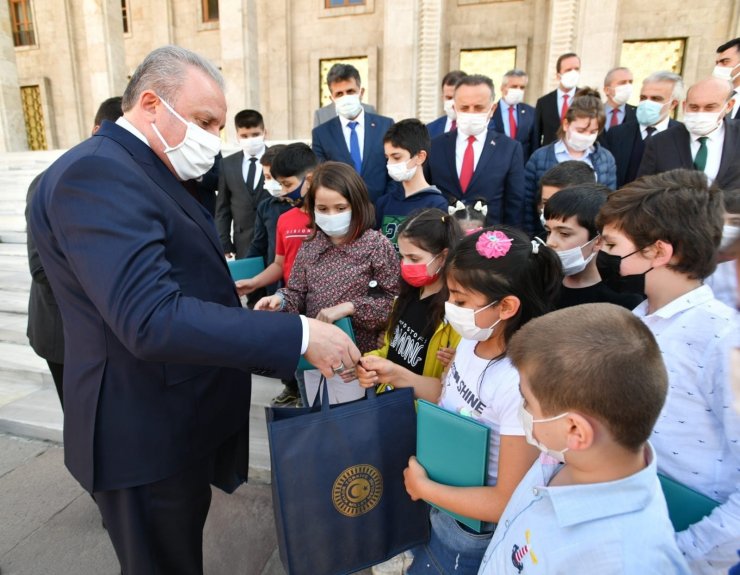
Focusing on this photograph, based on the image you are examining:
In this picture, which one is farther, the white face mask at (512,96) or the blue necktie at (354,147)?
the white face mask at (512,96)

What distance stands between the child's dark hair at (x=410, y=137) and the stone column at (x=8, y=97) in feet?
49.6

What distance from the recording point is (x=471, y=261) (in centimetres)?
153

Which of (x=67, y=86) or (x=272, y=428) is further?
(x=67, y=86)

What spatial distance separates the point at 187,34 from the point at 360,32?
6068 millimetres

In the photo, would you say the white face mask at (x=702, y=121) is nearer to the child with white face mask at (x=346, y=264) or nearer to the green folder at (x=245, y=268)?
the child with white face mask at (x=346, y=264)

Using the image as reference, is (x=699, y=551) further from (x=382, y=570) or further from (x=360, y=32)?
(x=360, y=32)

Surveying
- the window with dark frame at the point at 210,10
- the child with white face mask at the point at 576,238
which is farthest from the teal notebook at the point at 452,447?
the window with dark frame at the point at 210,10

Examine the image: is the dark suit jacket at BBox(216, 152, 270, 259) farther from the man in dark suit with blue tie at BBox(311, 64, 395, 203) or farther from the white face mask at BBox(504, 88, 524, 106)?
the white face mask at BBox(504, 88, 524, 106)

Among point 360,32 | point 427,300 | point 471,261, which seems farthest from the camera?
point 360,32

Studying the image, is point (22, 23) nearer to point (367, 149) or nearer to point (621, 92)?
point (367, 149)

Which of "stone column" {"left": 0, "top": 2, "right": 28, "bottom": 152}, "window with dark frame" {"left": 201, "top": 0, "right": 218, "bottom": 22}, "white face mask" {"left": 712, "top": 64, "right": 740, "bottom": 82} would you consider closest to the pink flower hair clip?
"white face mask" {"left": 712, "top": 64, "right": 740, "bottom": 82}

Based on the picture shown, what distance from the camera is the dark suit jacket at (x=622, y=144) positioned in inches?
168

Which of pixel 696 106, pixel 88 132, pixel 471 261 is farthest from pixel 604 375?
pixel 88 132

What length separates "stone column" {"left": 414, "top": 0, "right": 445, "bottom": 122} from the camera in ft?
36.3
